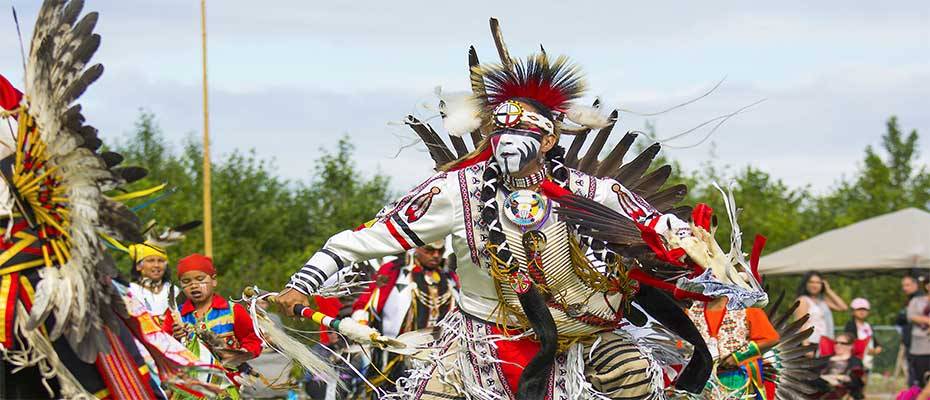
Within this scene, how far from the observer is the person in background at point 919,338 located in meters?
13.1

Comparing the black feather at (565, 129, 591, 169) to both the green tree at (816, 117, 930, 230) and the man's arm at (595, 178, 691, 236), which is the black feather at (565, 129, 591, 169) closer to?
the man's arm at (595, 178, 691, 236)

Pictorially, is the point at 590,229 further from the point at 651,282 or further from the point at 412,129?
the point at 412,129

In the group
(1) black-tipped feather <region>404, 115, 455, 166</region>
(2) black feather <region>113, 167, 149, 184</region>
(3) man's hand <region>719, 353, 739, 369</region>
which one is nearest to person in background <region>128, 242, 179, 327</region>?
(1) black-tipped feather <region>404, 115, 455, 166</region>

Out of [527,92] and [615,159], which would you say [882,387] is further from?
[527,92]

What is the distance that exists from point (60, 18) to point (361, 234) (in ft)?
5.57

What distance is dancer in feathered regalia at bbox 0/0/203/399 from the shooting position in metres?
4.96

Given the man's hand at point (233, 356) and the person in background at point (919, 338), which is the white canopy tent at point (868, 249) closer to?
the person in background at point (919, 338)

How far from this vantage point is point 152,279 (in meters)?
8.76

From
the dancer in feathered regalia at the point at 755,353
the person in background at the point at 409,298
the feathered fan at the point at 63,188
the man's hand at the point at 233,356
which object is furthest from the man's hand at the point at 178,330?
the person in background at the point at 409,298

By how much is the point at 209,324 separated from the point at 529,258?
9.51 ft

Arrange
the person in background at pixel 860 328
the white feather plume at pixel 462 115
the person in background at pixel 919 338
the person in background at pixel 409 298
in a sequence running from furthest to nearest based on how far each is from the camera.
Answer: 1. the person in background at pixel 860 328
2. the person in background at pixel 919 338
3. the person in background at pixel 409 298
4. the white feather plume at pixel 462 115

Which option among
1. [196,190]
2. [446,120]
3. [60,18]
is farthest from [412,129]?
[196,190]

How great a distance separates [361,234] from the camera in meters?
6.20

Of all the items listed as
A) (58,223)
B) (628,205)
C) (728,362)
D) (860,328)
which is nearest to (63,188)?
(58,223)
